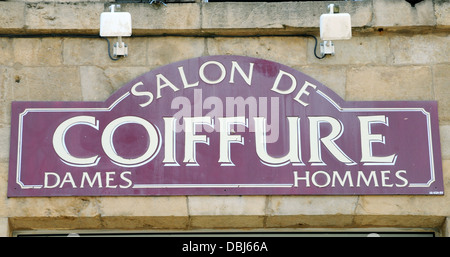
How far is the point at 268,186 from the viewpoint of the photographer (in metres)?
8.16

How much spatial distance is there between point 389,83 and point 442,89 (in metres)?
0.43

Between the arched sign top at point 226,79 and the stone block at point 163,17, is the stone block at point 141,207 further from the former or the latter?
the stone block at point 163,17

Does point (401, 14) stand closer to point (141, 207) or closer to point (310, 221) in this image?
point (310, 221)

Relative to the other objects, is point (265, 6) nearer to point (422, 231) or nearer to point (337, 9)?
point (337, 9)

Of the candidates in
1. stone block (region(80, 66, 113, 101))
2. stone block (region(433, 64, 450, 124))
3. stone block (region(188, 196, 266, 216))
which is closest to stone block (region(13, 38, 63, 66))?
stone block (region(80, 66, 113, 101))

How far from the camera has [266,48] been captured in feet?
28.4

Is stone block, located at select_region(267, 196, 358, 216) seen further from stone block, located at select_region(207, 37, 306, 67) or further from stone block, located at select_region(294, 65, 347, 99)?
stone block, located at select_region(207, 37, 306, 67)

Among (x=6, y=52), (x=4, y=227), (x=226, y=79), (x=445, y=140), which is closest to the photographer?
(x=4, y=227)

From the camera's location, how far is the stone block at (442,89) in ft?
27.7

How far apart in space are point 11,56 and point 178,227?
6.42 ft

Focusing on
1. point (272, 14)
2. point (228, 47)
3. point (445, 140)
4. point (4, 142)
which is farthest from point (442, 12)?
point (4, 142)

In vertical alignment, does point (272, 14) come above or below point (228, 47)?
above

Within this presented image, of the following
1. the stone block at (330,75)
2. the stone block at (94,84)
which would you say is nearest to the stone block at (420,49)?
the stone block at (330,75)

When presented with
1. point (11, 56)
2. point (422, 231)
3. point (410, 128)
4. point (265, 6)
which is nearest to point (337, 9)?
point (265, 6)
